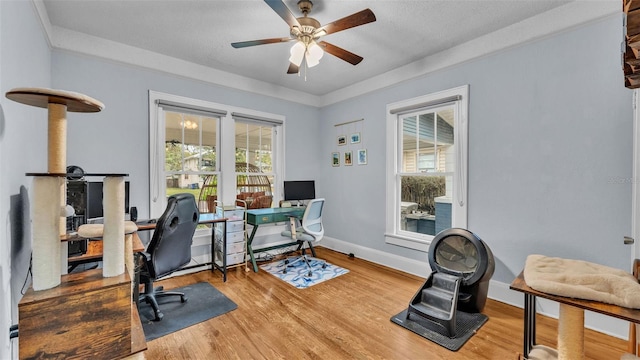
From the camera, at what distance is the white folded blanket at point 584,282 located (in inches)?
42.8

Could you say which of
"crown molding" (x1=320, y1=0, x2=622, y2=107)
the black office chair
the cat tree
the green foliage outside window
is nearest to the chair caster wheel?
the black office chair

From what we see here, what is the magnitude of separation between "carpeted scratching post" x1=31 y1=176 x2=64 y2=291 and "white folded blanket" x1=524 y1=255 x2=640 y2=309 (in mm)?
2055

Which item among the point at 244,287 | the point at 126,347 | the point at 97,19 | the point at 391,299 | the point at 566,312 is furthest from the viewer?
the point at 244,287

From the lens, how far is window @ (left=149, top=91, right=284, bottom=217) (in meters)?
3.16

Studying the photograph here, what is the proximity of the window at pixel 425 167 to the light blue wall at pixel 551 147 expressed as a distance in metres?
0.13

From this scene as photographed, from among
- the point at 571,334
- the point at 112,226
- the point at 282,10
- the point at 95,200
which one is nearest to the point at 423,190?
the point at 571,334

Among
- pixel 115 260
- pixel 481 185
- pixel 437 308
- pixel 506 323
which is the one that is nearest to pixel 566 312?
pixel 437 308

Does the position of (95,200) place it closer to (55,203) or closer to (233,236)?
(233,236)

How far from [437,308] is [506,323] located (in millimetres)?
612

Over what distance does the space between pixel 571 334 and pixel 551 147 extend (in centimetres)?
171

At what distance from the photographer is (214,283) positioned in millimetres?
3035

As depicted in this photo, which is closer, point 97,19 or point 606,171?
point 606,171

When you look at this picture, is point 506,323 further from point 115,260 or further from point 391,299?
point 115,260

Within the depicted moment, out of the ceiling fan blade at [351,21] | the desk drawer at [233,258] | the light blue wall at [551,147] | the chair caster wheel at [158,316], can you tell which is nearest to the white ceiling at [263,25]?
the ceiling fan blade at [351,21]
